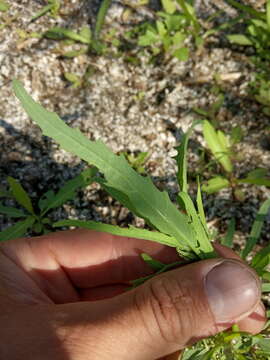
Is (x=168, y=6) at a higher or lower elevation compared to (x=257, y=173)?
higher

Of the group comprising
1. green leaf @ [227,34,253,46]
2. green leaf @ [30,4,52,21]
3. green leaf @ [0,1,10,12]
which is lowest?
green leaf @ [227,34,253,46]

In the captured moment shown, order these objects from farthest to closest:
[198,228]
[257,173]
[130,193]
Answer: [257,173], [198,228], [130,193]

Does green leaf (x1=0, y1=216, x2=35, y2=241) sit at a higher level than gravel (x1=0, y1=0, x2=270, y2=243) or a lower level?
lower

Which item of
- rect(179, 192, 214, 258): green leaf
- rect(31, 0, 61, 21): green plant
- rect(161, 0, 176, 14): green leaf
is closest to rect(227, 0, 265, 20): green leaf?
rect(161, 0, 176, 14): green leaf

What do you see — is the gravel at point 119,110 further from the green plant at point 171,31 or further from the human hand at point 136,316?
the human hand at point 136,316

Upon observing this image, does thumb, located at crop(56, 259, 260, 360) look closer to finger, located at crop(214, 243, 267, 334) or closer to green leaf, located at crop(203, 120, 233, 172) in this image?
finger, located at crop(214, 243, 267, 334)

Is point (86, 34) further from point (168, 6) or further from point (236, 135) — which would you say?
point (236, 135)

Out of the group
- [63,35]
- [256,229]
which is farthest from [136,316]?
[63,35]
